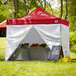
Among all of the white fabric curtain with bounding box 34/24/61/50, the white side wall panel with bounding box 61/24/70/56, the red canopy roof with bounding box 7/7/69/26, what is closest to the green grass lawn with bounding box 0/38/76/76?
the white fabric curtain with bounding box 34/24/61/50

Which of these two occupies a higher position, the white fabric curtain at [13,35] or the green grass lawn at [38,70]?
the white fabric curtain at [13,35]

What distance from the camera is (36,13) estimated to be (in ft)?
41.1

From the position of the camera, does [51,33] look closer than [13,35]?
Yes

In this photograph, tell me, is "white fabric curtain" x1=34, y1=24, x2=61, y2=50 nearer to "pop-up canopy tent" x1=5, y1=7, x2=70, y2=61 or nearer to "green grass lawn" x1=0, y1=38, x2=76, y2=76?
"pop-up canopy tent" x1=5, y1=7, x2=70, y2=61

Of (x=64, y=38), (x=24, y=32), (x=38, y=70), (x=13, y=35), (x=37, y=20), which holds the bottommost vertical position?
(x=38, y=70)

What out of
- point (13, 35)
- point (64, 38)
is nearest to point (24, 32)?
point (13, 35)

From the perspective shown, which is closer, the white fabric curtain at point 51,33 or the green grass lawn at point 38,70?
the green grass lawn at point 38,70

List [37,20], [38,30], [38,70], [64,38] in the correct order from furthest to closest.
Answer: [64,38]
[38,30]
[37,20]
[38,70]

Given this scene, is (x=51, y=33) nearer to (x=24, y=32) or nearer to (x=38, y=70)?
(x=24, y=32)

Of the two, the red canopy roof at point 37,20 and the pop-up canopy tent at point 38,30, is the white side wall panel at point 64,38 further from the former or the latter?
the red canopy roof at point 37,20

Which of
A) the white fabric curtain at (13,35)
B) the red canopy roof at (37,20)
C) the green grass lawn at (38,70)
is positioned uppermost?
the red canopy roof at (37,20)

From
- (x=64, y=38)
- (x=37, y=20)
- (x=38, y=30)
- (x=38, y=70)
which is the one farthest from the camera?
(x=64, y=38)

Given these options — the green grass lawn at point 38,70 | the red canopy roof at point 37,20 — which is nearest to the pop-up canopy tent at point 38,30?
the red canopy roof at point 37,20

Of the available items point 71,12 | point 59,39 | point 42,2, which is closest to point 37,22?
point 59,39
